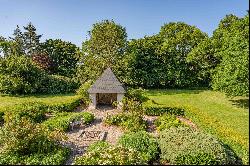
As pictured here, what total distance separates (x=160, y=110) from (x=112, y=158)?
16.5m

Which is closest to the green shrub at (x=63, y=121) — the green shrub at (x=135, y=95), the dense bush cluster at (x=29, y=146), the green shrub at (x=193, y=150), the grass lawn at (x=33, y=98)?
the dense bush cluster at (x=29, y=146)

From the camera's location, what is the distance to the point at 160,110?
1325 inches

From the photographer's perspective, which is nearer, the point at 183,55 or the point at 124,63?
the point at 124,63

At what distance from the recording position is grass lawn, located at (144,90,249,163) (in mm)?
22344

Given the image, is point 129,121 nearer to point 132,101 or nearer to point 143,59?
point 132,101

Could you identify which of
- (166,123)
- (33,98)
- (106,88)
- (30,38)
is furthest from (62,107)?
(30,38)

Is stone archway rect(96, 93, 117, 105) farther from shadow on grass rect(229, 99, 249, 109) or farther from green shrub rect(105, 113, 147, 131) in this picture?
shadow on grass rect(229, 99, 249, 109)

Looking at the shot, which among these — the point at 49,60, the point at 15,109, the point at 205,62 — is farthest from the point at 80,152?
the point at 49,60

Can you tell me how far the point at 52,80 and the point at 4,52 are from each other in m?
18.0

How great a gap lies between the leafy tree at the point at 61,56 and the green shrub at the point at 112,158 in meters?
45.4

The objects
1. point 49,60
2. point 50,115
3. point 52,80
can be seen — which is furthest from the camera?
point 49,60

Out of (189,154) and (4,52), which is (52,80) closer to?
(4,52)

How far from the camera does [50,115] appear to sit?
1335 inches

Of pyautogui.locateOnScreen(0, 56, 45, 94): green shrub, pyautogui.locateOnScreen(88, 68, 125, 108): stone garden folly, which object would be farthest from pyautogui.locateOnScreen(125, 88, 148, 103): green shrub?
pyautogui.locateOnScreen(0, 56, 45, 94): green shrub
